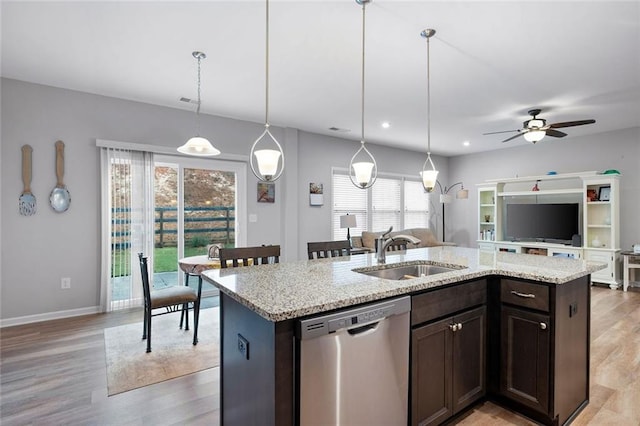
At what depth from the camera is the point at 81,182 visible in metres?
3.88

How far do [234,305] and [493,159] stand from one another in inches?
292

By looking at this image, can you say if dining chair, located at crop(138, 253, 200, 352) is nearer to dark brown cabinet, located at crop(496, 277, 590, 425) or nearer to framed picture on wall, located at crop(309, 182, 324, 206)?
dark brown cabinet, located at crop(496, 277, 590, 425)

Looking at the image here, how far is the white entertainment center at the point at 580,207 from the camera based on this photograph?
5.37 meters

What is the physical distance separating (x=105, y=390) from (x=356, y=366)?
1.97 metres

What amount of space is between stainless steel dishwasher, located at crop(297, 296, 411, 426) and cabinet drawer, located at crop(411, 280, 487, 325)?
0.33 feet

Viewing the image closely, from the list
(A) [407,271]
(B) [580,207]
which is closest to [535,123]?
(B) [580,207]

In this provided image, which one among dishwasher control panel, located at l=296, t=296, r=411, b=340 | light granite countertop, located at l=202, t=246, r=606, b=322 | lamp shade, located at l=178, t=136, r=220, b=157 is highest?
lamp shade, located at l=178, t=136, r=220, b=157

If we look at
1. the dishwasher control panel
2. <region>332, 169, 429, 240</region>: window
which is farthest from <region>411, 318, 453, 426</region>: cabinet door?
<region>332, 169, 429, 240</region>: window

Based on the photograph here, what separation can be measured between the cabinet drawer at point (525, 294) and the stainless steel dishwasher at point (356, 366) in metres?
0.80

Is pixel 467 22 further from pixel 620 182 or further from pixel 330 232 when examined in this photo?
pixel 620 182

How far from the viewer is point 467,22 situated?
2465mm

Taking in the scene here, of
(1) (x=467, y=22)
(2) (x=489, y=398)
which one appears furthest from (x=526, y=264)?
(1) (x=467, y=22)

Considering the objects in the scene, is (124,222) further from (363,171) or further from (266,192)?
(363,171)

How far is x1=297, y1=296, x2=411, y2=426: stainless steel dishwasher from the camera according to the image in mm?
1309
